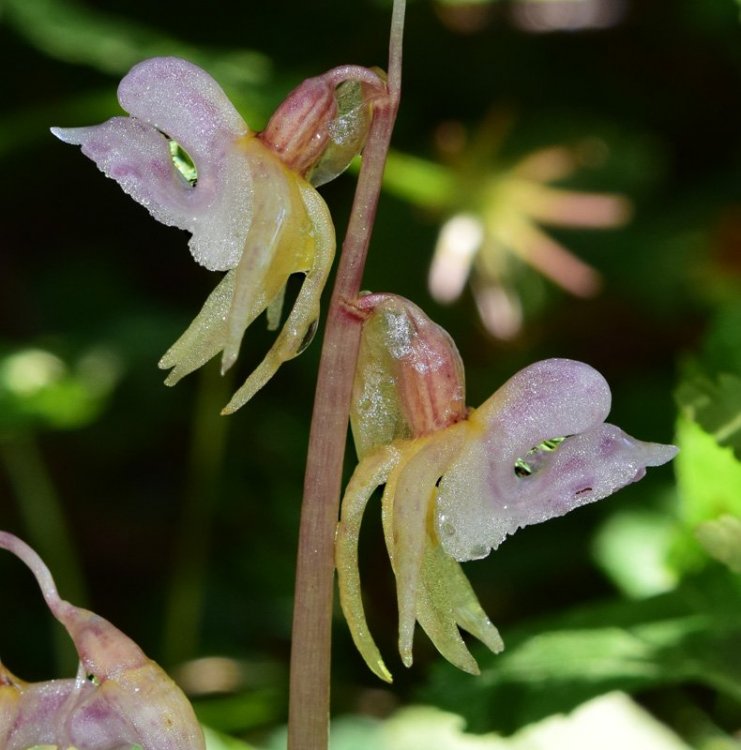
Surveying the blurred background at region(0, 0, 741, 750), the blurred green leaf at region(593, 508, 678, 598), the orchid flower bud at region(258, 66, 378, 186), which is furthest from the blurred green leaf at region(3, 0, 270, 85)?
the orchid flower bud at region(258, 66, 378, 186)

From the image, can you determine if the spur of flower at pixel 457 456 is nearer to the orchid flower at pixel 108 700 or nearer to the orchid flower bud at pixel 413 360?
the orchid flower bud at pixel 413 360

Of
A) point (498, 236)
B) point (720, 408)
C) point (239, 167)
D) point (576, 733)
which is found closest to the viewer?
point (239, 167)

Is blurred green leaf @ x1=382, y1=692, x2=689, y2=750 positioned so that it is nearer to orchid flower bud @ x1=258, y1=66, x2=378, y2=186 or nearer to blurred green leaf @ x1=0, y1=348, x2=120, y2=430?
blurred green leaf @ x1=0, y1=348, x2=120, y2=430

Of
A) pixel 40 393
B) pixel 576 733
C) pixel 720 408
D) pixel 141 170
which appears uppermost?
pixel 141 170

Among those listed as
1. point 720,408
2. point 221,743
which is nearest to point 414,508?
point 720,408

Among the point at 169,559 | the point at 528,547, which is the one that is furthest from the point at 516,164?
the point at 169,559

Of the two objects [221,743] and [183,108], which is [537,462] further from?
[221,743]

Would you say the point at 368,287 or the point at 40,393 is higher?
the point at 40,393

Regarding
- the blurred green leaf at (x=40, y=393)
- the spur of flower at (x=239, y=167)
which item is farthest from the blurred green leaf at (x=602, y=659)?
the blurred green leaf at (x=40, y=393)
